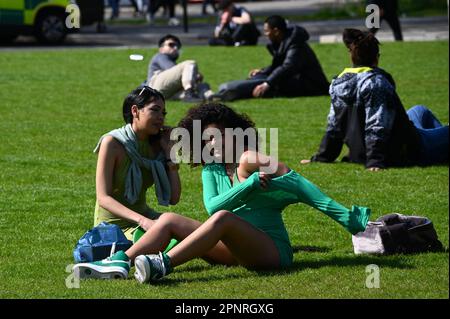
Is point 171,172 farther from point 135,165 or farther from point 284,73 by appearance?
point 284,73

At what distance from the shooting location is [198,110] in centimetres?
748

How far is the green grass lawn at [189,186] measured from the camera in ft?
22.7

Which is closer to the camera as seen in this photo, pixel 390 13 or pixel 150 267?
pixel 150 267

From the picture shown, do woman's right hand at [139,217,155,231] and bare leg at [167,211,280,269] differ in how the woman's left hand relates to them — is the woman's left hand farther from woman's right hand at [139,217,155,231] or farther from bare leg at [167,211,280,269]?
bare leg at [167,211,280,269]

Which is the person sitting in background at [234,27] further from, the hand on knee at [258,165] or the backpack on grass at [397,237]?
the hand on knee at [258,165]

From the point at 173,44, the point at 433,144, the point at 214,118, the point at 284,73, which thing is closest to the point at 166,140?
the point at 214,118

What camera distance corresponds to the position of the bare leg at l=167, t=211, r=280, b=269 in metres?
7.07

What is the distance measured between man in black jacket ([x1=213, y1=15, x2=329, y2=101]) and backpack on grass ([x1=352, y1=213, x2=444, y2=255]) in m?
8.17

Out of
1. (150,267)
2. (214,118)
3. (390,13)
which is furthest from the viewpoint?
(390,13)

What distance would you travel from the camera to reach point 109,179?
769 cm

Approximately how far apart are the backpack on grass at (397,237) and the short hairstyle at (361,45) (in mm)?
3542

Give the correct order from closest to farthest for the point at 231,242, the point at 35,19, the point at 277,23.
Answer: the point at 231,242 → the point at 277,23 → the point at 35,19

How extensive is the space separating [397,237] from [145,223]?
1.66 m
